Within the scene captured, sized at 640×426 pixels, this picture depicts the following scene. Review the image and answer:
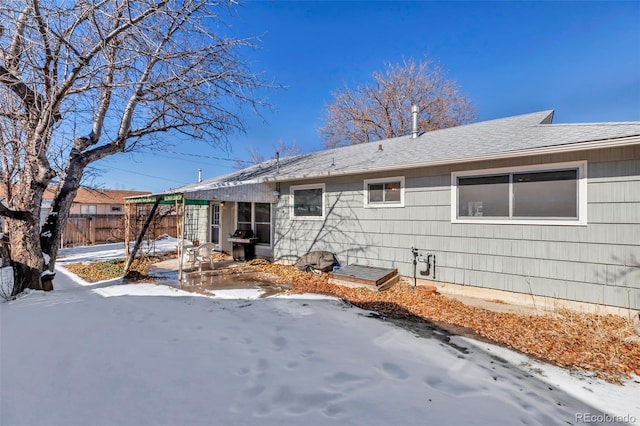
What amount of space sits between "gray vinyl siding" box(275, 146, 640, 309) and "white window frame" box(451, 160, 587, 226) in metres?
0.07

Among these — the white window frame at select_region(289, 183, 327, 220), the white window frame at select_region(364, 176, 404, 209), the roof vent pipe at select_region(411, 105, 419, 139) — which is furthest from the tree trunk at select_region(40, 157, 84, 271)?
the roof vent pipe at select_region(411, 105, 419, 139)

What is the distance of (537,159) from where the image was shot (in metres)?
4.80

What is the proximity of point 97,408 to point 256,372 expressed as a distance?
48.0 inches

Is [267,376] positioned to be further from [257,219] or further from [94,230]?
[94,230]

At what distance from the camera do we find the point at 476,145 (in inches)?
228

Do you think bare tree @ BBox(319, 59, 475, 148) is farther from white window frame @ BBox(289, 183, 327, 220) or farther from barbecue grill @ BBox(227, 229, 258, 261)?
barbecue grill @ BBox(227, 229, 258, 261)

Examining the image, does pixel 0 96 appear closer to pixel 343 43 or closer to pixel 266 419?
pixel 266 419

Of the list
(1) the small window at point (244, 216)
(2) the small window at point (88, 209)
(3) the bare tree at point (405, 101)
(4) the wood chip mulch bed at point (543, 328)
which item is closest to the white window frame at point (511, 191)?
(4) the wood chip mulch bed at point (543, 328)

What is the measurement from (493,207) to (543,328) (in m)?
2.14

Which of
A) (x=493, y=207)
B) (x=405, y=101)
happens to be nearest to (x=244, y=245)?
(x=493, y=207)

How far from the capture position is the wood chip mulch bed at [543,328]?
3234 millimetres

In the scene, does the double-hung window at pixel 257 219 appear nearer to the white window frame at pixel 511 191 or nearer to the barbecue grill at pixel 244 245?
the barbecue grill at pixel 244 245

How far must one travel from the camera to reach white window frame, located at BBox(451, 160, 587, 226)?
4445mm

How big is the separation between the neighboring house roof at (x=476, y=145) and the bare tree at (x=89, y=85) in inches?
104
